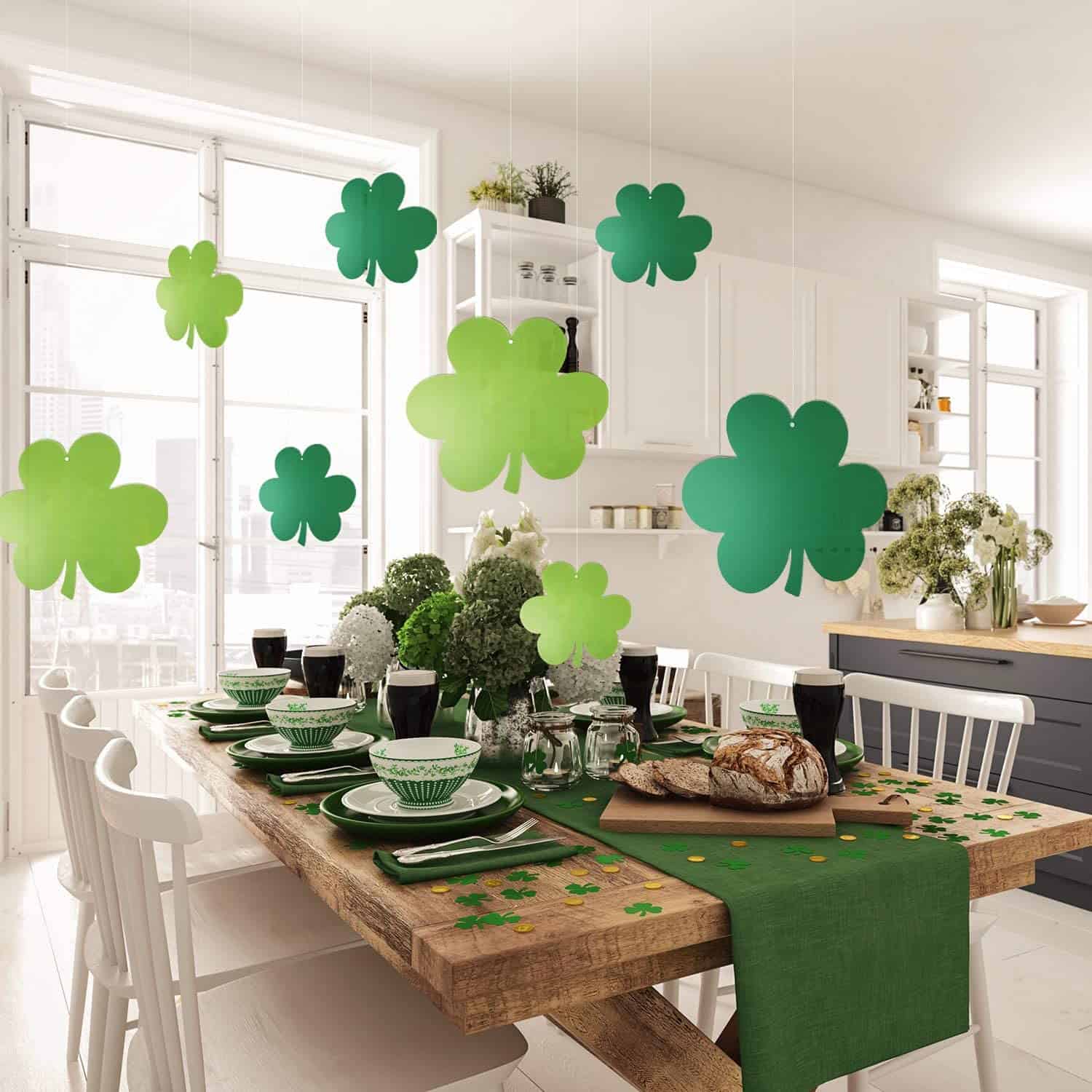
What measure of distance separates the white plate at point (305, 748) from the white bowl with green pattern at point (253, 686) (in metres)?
0.24

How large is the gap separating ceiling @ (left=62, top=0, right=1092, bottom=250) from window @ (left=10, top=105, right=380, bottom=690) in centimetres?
56

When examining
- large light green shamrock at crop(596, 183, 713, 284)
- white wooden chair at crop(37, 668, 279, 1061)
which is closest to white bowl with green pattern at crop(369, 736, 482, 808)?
white wooden chair at crop(37, 668, 279, 1061)

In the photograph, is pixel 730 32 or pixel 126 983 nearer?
pixel 126 983

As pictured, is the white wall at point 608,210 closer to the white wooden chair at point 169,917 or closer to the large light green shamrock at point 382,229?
the large light green shamrock at point 382,229

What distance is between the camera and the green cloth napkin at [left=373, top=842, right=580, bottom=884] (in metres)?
1.08

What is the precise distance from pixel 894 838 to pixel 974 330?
4545mm

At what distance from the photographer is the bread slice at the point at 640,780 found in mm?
1326

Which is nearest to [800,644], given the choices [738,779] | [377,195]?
[377,195]

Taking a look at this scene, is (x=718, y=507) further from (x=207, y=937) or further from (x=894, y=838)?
(x=207, y=937)

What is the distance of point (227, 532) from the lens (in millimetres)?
3846

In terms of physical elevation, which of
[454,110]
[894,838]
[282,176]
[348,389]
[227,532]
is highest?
[454,110]

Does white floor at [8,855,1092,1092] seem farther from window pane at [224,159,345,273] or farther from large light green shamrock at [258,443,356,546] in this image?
window pane at [224,159,345,273]

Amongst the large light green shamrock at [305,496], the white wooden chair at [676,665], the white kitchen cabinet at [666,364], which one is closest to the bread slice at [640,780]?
the white wooden chair at [676,665]

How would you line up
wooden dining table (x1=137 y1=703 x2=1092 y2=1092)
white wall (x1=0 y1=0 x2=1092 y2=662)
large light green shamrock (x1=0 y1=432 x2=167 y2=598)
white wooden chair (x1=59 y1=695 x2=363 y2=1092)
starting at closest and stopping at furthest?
wooden dining table (x1=137 y1=703 x2=1092 y2=1092), white wooden chair (x1=59 y1=695 x2=363 y2=1092), large light green shamrock (x1=0 y1=432 x2=167 y2=598), white wall (x1=0 y1=0 x2=1092 y2=662)
